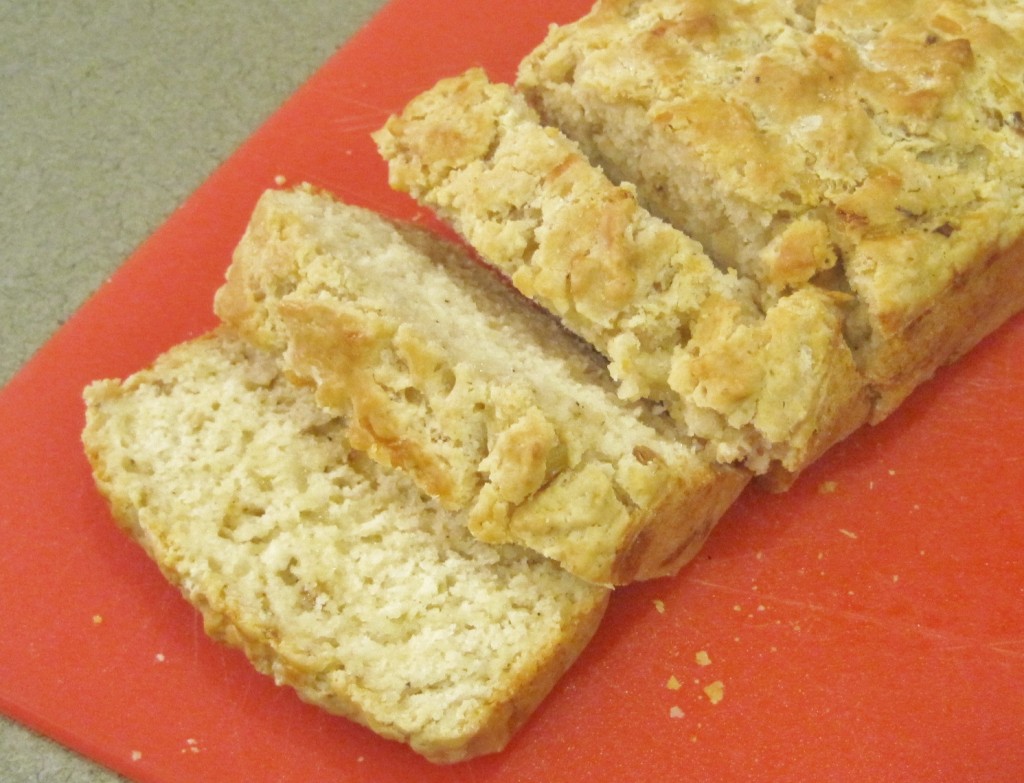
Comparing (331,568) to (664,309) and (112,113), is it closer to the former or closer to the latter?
(664,309)

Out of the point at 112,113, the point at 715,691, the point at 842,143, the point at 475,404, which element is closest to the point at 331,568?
the point at 475,404

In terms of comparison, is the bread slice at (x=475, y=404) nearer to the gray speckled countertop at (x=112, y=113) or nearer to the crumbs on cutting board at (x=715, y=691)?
the crumbs on cutting board at (x=715, y=691)

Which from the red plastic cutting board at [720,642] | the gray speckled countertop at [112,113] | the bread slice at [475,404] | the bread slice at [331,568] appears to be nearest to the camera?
the bread slice at [475,404]

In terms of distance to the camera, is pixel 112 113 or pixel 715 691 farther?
pixel 112 113

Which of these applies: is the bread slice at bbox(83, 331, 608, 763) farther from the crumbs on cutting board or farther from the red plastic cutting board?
the crumbs on cutting board

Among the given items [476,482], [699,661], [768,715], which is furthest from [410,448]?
[768,715]

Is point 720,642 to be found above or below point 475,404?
below

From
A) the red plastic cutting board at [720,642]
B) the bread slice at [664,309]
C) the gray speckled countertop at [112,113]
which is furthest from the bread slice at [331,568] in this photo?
the gray speckled countertop at [112,113]
